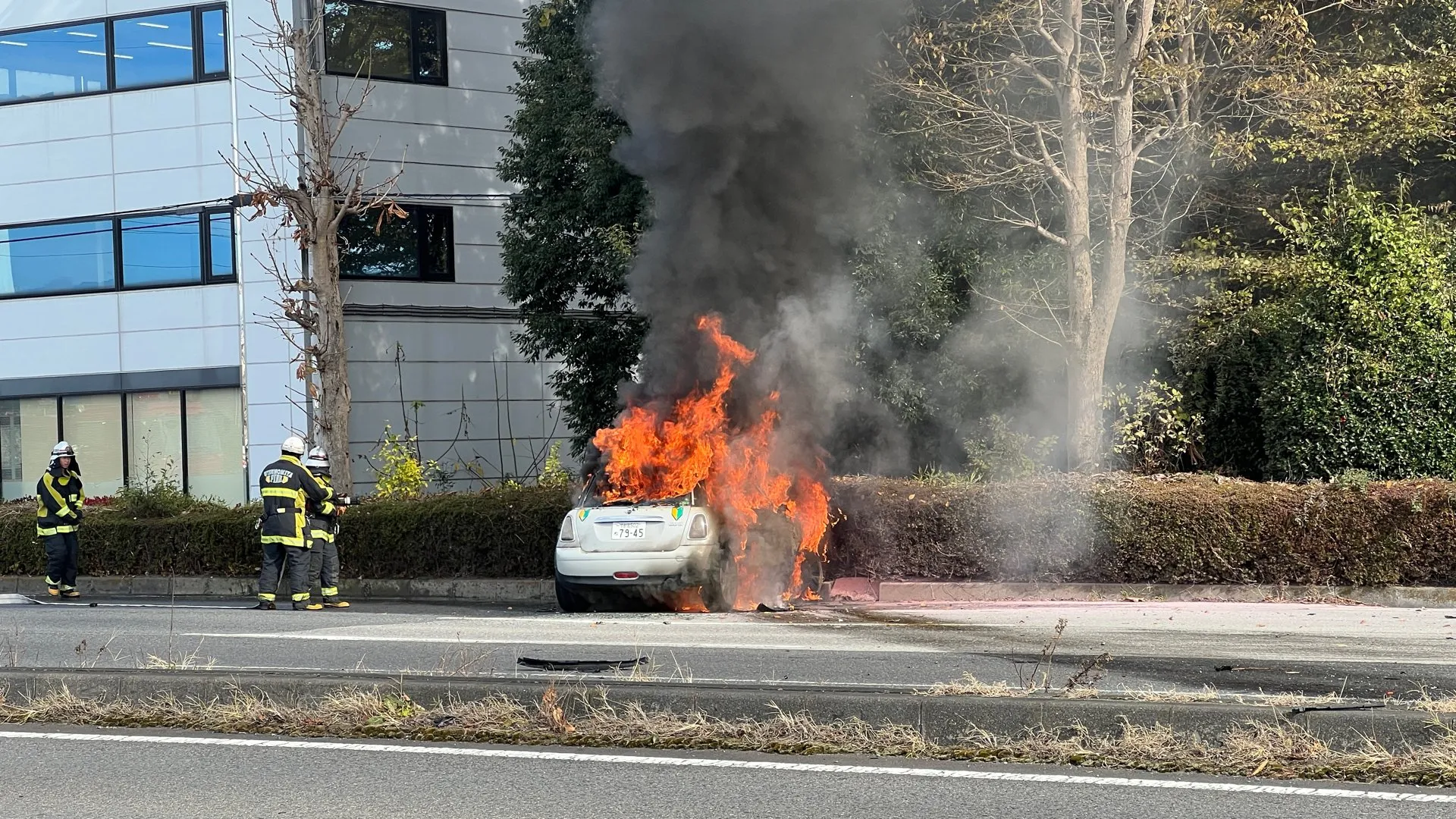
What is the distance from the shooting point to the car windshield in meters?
11.9

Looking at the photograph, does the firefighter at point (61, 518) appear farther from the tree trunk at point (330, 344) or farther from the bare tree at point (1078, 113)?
the bare tree at point (1078, 113)

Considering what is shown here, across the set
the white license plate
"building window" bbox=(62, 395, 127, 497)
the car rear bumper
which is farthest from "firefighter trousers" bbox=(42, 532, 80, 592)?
"building window" bbox=(62, 395, 127, 497)

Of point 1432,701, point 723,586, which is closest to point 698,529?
point 723,586

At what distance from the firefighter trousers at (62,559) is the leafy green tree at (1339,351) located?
12.1 m

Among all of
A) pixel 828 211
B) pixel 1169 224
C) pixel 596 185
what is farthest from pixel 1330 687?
pixel 596 185

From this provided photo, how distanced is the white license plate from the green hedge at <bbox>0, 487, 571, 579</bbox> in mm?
3066

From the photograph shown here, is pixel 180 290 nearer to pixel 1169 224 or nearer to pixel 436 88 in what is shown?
pixel 436 88

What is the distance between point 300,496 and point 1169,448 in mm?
9792

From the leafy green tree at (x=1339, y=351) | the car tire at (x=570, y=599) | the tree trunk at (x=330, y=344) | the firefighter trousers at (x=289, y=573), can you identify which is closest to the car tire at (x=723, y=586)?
the car tire at (x=570, y=599)

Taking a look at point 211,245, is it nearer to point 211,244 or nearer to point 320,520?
point 211,244

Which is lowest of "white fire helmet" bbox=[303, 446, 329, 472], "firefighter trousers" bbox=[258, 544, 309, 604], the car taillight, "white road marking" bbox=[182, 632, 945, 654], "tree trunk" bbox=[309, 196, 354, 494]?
"white road marking" bbox=[182, 632, 945, 654]

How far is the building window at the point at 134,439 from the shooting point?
2316 cm

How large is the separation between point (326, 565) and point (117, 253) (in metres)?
11.6

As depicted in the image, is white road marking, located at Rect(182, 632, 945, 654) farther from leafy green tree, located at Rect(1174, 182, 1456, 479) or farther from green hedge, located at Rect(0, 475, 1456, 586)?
leafy green tree, located at Rect(1174, 182, 1456, 479)
